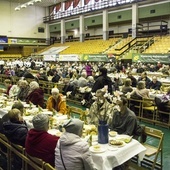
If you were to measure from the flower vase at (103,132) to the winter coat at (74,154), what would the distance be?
0.74m

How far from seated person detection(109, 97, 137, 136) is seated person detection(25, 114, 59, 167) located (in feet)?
4.18

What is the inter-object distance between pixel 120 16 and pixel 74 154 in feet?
71.9

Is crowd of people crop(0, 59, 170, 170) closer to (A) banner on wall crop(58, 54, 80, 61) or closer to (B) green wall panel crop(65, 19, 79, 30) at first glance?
(A) banner on wall crop(58, 54, 80, 61)

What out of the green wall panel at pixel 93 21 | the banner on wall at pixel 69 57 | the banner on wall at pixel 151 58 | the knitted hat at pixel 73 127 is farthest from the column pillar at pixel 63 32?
the knitted hat at pixel 73 127

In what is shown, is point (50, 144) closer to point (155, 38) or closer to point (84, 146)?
point (84, 146)

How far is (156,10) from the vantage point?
66.2ft

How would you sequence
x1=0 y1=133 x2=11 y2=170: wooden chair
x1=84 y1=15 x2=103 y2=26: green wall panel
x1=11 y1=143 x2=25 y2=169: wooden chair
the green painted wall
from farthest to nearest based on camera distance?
x1=84 y1=15 x2=103 y2=26: green wall panel, the green painted wall, x1=0 y1=133 x2=11 y2=170: wooden chair, x1=11 y1=143 x2=25 y2=169: wooden chair

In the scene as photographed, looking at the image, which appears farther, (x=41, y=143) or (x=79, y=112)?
(x=79, y=112)

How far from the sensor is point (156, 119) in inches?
265

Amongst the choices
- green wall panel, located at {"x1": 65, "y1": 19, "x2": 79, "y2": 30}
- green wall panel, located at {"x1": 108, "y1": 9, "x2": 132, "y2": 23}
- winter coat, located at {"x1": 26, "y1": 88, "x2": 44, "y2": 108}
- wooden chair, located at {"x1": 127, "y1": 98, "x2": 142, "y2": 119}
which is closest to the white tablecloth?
winter coat, located at {"x1": 26, "y1": 88, "x2": 44, "y2": 108}

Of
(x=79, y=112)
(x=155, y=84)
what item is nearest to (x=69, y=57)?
(x=155, y=84)

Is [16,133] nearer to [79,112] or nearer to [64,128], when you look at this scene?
[64,128]

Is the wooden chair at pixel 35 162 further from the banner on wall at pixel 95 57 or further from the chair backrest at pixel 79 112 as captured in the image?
the banner on wall at pixel 95 57

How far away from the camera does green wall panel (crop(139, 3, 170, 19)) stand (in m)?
19.5
